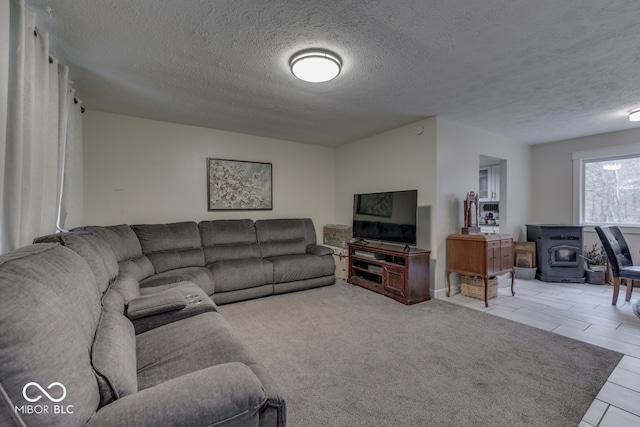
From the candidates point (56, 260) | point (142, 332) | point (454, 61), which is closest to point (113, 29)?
point (56, 260)

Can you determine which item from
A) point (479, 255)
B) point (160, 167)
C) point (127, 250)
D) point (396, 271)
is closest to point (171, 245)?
point (127, 250)

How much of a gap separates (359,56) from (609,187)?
5.03 meters

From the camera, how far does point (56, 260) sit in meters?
1.02

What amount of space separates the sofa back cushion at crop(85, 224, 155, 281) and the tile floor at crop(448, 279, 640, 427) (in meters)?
3.55

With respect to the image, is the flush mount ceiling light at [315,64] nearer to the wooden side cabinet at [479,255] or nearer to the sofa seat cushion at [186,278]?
the sofa seat cushion at [186,278]

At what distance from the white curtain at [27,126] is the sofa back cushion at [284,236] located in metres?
2.45

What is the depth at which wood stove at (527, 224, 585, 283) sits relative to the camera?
14.4 ft

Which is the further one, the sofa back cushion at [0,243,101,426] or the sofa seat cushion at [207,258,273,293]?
the sofa seat cushion at [207,258,273,293]

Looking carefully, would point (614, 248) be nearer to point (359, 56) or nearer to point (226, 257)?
point (359, 56)

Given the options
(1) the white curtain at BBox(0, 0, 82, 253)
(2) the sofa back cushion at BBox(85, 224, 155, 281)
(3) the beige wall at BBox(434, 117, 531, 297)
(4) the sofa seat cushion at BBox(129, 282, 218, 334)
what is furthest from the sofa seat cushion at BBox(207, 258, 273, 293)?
(3) the beige wall at BBox(434, 117, 531, 297)

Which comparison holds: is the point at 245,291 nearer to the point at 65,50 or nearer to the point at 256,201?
the point at 256,201

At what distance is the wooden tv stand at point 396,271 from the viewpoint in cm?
339

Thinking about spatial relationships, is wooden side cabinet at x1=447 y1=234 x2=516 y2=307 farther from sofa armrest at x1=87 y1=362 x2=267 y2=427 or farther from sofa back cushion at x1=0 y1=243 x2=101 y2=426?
sofa back cushion at x1=0 y1=243 x2=101 y2=426

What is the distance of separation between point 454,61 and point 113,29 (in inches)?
101
